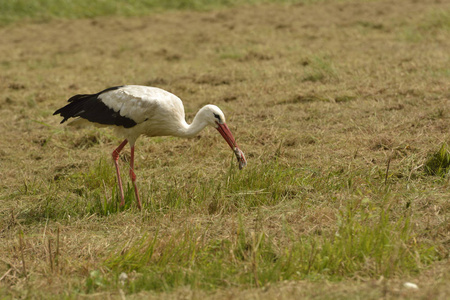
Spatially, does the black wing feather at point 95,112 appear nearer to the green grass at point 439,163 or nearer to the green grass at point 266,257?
the green grass at point 266,257

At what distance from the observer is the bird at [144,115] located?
5.61 metres

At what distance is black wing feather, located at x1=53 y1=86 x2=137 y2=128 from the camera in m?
5.79

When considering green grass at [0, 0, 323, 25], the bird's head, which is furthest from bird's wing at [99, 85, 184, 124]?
green grass at [0, 0, 323, 25]

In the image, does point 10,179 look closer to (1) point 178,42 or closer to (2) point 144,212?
(2) point 144,212

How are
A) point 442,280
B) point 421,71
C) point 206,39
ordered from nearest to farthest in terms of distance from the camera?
point 442,280, point 421,71, point 206,39

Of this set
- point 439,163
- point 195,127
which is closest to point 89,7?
point 195,127

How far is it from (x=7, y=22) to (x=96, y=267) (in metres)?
14.4

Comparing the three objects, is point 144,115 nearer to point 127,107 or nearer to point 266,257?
point 127,107

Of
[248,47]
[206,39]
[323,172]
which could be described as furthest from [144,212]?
[206,39]

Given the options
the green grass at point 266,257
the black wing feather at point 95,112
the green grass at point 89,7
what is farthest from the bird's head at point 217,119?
the green grass at point 89,7

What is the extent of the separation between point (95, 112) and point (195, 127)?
1070mm

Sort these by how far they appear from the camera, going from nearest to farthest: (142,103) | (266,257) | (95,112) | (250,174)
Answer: (266,257), (250,174), (142,103), (95,112)

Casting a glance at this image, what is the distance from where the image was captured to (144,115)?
5.70m

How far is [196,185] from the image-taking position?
5.49m
